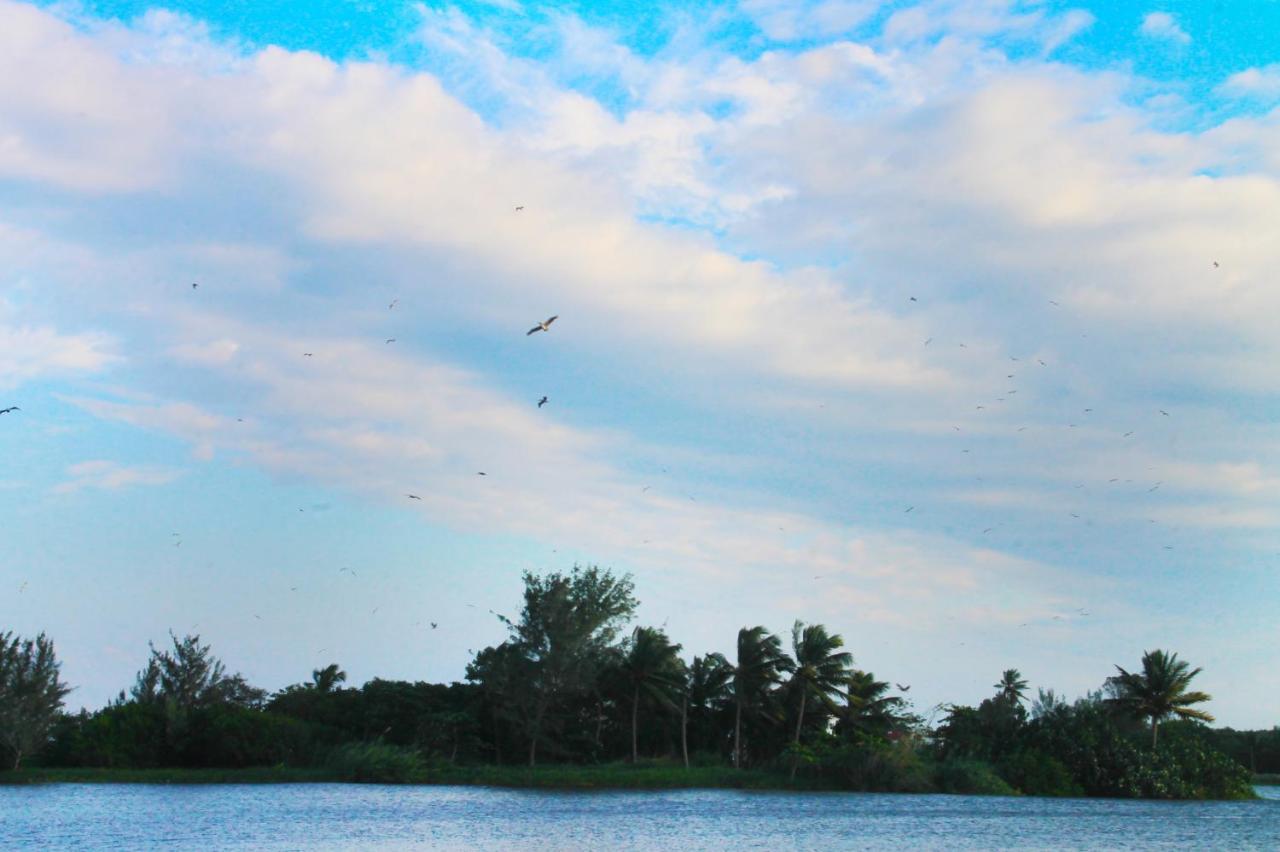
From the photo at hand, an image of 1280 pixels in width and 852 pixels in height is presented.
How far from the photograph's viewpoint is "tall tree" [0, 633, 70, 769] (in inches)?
2114

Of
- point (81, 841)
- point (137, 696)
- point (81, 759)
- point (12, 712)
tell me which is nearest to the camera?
point (81, 841)

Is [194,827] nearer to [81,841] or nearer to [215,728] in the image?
[81,841]

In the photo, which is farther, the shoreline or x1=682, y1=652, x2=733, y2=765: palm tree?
x1=682, y1=652, x2=733, y2=765: palm tree

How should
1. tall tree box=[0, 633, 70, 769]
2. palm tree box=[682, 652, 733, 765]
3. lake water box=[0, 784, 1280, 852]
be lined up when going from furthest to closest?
palm tree box=[682, 652, 733, 765], tall tree box=[0, 633, 70, 769], lake water box=[0, 784, 1280, 852]

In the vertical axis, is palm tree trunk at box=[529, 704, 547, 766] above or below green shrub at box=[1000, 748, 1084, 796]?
above

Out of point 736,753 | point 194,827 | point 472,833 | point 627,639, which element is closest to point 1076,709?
point 736,753

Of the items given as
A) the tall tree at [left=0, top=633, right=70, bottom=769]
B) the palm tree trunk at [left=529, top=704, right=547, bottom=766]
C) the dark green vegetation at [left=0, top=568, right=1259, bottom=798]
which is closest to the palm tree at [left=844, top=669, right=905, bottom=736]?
the dark green vegetation at [left=0, top=568, right=1259, bottom=798]

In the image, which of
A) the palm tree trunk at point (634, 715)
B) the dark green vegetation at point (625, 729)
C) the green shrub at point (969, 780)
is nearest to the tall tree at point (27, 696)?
the dark green vegetation at point (625, 729)

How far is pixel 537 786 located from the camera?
2142 inches

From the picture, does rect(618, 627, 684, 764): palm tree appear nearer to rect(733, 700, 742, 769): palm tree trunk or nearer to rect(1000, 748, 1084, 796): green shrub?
rect(733, 700, 742, 769): palm tree trunk

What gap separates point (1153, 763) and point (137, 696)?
56395 mm

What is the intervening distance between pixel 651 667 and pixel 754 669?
5551mm

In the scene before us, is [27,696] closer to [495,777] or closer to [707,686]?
[495,777]

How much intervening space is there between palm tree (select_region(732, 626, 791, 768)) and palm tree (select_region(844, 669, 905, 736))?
4.00m
